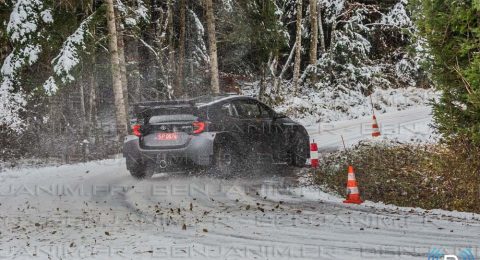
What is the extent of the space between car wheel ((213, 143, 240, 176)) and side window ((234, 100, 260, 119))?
87 centimetres

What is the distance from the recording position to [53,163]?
15.3m

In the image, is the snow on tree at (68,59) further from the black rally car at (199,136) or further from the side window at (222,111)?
the side window at (222,111)

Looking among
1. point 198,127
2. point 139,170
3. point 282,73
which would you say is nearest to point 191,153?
point 198,127

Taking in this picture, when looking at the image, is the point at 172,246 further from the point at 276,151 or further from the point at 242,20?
the point at 242,20

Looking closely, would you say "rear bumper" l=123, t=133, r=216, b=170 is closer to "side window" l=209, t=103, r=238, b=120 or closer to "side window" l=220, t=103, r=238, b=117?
"side window" l=209, t=103, r=238, b=120

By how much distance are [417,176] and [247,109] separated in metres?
3.81

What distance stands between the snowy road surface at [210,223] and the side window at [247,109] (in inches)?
53.2

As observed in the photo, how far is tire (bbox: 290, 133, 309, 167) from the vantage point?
488 inches

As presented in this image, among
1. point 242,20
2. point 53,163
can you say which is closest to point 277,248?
point 53,163

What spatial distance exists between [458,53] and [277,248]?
4.60 metres

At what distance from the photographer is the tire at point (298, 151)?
488 inches

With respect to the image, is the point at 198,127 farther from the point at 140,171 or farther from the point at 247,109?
the point at 140,171

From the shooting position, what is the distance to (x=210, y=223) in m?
7.30

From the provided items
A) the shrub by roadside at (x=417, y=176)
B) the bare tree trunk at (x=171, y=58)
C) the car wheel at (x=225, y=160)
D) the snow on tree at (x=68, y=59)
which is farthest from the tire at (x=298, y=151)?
the bare tree trunk at (x=171, y=58)
